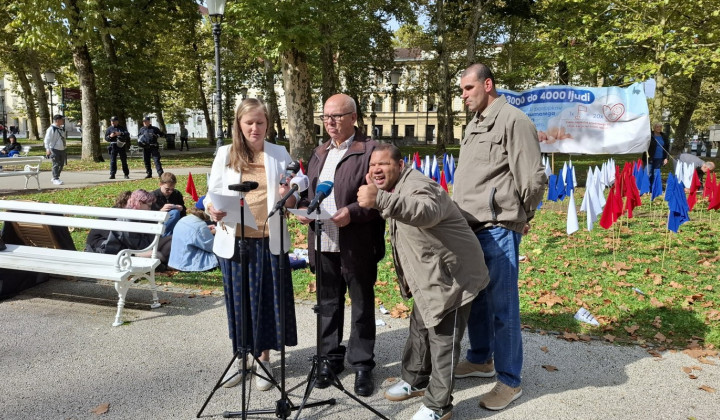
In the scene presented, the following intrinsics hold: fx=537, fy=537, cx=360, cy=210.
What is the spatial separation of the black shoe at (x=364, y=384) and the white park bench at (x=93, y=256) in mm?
2509

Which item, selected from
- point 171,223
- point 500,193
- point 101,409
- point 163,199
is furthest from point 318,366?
point 163,199

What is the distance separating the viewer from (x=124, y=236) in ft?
21.2

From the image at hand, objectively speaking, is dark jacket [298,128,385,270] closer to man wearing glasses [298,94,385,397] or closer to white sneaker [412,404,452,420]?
man wearing glasses [298,94,385,397]

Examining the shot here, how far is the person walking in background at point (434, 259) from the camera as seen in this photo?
2883mm

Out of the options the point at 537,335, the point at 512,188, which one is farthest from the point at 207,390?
the point at 537,335

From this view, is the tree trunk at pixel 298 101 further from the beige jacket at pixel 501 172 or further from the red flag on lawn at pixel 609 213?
the beige jacket at pixel 501 172

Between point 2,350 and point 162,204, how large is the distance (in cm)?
331

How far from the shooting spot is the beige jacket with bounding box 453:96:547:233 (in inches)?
125

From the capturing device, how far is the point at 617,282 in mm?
6055

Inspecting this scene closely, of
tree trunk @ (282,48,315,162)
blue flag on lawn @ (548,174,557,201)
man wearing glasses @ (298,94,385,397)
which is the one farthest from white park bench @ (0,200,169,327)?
tree trunk @ (282,48,315,162)

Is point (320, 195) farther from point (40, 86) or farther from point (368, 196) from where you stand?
point (40, 86)

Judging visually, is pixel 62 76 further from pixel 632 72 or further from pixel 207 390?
pixel 207 390

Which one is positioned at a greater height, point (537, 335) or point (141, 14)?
point (141, 14)

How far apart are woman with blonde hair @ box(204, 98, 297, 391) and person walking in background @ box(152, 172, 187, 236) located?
3647mm
